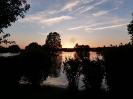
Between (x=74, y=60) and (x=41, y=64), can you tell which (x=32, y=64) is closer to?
(x=41, y=64)

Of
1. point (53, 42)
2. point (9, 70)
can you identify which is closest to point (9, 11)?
point (9, 70)

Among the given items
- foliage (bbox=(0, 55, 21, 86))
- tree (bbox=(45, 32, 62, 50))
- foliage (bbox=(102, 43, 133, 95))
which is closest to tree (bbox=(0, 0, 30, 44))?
foliage (bbox=(0, 55, 21, 86))

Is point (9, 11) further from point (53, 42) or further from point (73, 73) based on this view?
point (53, 42)

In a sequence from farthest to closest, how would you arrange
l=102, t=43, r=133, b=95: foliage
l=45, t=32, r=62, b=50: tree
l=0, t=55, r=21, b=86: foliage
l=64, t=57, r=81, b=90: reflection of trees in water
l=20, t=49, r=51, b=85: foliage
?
l=45, t=32, r=62, b=50: tree → l=0, t=55, r=21, b=86: foliage → l=20, t=49, r=51, b=85: foliage → l=64, t=57, r=81, b=90: reflection of trees in water → l=102, t=43, r=133, b=95: foliage

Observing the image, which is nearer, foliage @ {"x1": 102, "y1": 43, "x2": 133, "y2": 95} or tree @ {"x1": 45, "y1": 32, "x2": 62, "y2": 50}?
foliage @ {"x1": 102, "y1": 43, "x2": 133, "y2": 95}

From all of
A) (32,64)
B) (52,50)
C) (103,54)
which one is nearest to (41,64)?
(32,64)

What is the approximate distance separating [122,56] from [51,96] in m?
5.42

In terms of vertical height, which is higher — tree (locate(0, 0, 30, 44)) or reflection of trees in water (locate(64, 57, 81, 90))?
tree (locate(0, 0, 30, 44))

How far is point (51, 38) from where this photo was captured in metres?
Answer: 116

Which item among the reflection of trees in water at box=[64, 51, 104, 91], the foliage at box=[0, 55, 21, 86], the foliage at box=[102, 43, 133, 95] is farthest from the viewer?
the foliage at box=[0, 55, 21, 86]

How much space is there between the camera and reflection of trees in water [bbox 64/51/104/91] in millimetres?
12297

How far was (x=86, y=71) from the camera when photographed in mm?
12594

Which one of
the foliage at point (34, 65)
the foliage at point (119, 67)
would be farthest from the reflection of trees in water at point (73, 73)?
the foliage at point (119, 67)

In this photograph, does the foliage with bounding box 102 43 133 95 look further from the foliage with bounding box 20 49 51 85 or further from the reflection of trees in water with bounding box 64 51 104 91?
the foliage with bounding box 20 49 51 85
